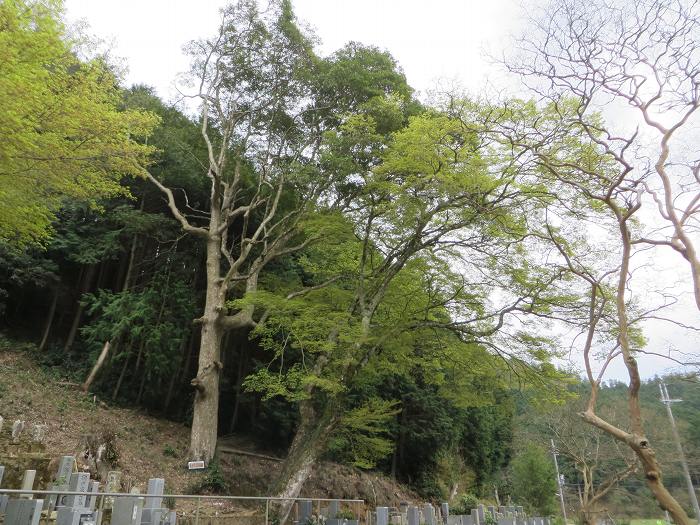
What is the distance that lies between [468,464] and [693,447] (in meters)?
12.2

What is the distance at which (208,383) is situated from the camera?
38.6 ft

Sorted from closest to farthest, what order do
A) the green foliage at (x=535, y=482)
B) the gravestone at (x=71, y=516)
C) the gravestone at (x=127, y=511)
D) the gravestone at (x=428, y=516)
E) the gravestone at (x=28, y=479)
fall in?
the gravestone at (x=71, y=516) < the gravestone at (x=127, y=511) < the gravestone at (x=28, y=479) < the gravestone at (x=428, y=516) < the green foliage at (x=535, y=482)

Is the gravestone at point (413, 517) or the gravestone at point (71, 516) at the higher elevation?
the gravestone at point (71, 516)

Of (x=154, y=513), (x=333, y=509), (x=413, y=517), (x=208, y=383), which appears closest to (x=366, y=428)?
(x=333, y=509)

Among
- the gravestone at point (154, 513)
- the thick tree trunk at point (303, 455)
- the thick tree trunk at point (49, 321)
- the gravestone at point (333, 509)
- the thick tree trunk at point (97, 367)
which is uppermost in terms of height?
the thick tree trunk at point (49, 321)

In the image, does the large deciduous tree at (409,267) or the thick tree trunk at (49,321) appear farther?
the thick tree trunk at (49,321)

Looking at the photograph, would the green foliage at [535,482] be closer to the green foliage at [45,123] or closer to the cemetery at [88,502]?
the cemetery at [88,502]

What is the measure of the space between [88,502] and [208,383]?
5.39 meters

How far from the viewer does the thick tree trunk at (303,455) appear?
883 centimetres

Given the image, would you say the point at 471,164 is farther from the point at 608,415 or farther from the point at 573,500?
the point at 573,500

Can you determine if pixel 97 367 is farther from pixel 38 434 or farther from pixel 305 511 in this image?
pixel 305 511

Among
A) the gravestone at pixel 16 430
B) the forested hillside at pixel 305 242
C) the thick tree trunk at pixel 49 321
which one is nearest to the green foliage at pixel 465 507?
the forested hillside at pixel 305 242

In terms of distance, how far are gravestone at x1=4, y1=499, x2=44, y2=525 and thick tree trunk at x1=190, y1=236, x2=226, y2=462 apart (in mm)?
6587

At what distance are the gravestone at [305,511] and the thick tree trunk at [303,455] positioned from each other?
0.69 ft
